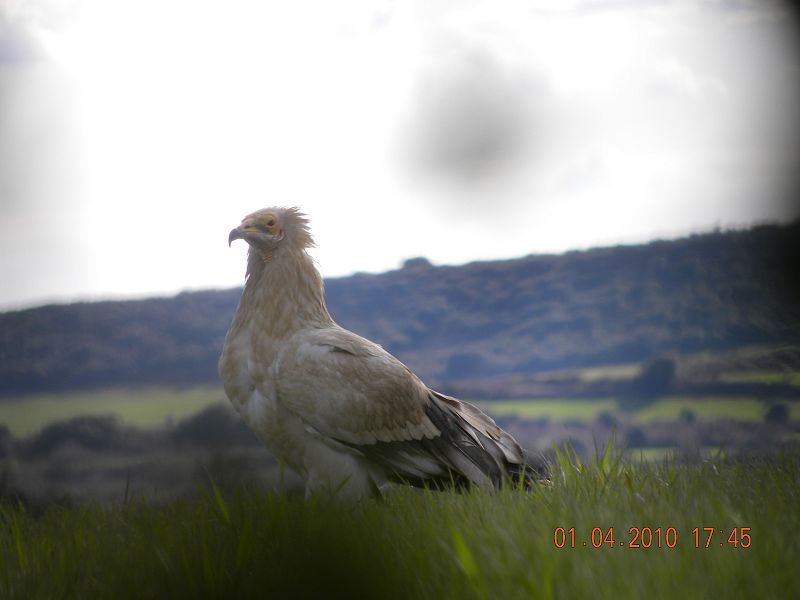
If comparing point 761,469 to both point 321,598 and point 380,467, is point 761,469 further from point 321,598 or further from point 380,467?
point 321,598

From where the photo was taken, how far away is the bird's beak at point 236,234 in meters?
4.75

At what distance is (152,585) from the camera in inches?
115

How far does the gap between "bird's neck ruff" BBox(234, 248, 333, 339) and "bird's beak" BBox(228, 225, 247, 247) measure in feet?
0.71

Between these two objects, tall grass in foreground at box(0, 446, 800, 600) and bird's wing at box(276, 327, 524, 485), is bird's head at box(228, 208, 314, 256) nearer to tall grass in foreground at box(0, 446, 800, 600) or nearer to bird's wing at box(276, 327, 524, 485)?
bird's wing at box(276, 327, 524, 485)

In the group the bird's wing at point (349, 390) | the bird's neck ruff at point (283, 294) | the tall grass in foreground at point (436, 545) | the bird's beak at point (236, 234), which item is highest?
the bird's beak at point (236, 234)

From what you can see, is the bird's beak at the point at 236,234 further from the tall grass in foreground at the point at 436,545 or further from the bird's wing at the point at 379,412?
the tall grass in foreground at the point at 436,545
